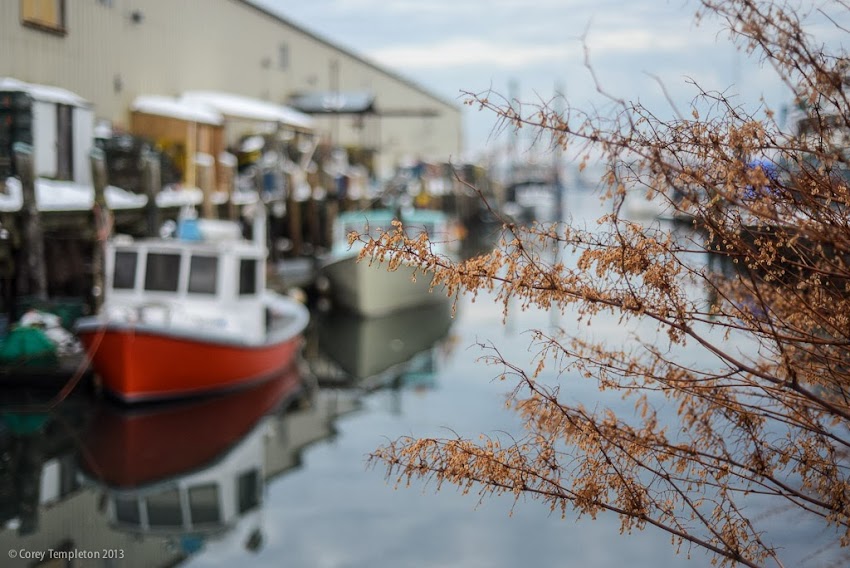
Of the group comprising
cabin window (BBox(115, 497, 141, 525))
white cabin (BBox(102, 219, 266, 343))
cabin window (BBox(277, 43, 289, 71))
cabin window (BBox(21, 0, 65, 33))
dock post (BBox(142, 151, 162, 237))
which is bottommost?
cabin window (BBox(115, 497, 141, 525))

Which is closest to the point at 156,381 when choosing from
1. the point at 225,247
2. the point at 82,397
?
the point at 82,397

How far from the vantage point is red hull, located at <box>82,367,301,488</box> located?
A: 10.8 metres

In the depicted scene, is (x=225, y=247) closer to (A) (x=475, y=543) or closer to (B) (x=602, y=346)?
(A) (x=475, y=543)

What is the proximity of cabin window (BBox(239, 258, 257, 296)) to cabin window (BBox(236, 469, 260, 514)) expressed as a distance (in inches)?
147

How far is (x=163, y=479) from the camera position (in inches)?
416

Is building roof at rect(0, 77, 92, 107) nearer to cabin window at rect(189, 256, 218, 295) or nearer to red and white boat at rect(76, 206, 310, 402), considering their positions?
red and white boat at rect(76, 206, 310, 402)

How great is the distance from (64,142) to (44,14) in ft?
9.55

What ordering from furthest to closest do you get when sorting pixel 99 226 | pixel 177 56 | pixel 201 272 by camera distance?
pixel 177 56, pixel 99 226, pixel 201 272

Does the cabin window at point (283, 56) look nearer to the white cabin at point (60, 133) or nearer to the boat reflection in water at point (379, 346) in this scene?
the boat reflection in water at point (379, 346)

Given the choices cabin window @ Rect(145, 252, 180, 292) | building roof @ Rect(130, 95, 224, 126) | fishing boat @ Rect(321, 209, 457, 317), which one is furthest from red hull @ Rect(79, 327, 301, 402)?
building roof @ Rect(130, 95, 224, 126)

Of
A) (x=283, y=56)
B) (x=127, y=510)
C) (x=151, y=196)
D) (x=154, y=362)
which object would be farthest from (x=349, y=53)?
(x=127, y=510)

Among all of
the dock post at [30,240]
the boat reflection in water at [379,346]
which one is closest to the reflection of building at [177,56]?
the dock post at [30,240]

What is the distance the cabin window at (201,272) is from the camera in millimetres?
13914

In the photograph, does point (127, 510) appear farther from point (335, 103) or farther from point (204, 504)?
point (335, 103)
